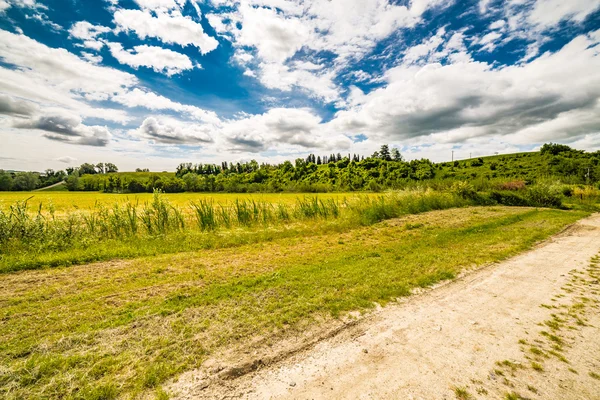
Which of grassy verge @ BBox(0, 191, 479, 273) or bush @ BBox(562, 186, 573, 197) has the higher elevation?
bush @ BBox(562, 186, 573, 197)

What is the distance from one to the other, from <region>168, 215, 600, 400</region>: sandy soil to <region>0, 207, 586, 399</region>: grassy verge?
26.5 inches

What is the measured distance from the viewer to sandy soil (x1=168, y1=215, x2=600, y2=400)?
3076 mm

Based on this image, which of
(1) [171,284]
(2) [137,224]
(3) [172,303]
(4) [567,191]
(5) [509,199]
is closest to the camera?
(3) [172,303]

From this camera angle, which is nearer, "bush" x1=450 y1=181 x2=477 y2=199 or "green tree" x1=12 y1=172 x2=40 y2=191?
"bush" x1=450 y1=181 x2=477 y2=199

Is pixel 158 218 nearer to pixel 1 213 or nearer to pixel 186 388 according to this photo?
pixel 1 213

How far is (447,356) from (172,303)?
5.27 metres

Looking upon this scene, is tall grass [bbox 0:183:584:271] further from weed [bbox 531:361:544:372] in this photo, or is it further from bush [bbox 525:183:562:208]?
bush [bbox 525:183:562:208]

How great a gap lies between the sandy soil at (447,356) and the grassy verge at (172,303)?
2.21 ft

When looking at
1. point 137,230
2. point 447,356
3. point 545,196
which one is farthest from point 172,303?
point 545,196

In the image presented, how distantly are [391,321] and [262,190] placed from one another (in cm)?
10048

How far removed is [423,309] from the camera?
198 inches

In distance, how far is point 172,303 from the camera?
5348 millimetres

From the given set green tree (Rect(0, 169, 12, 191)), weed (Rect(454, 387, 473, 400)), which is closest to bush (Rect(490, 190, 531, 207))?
weed (Rect(454, 387, 473, 400))

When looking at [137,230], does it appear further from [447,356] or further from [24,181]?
[24,181]
